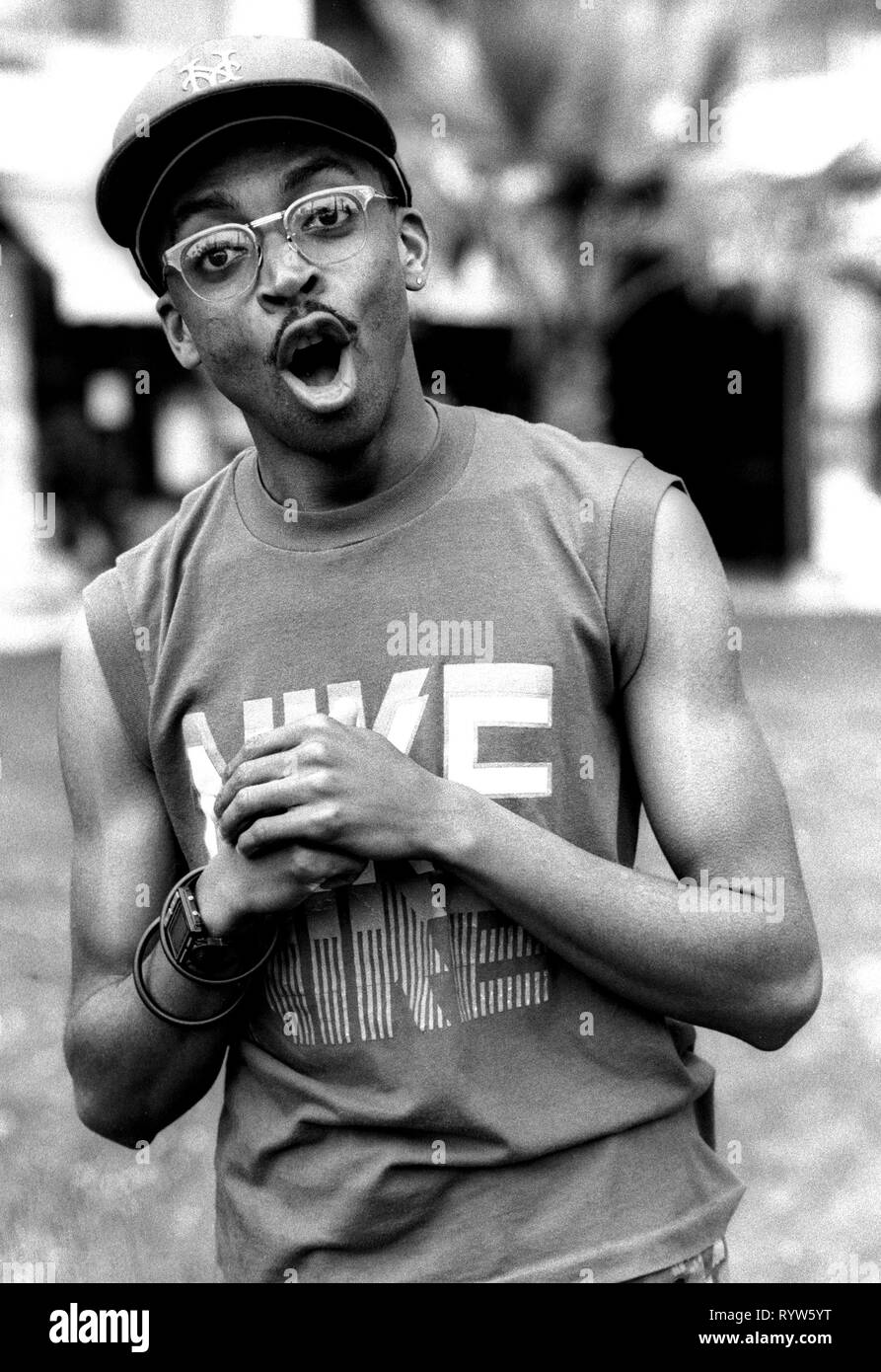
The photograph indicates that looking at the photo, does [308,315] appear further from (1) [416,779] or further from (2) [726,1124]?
(2) [726,1124]

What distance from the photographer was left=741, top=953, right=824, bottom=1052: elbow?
2078 millimetres

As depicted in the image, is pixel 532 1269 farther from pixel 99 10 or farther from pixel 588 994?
pixel 99 10

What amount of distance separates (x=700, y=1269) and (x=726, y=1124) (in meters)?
3.33

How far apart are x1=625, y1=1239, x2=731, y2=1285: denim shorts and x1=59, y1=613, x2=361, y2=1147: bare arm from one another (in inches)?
23.8

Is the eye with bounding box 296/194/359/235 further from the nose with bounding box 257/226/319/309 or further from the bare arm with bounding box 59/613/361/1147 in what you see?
the bare arm with bounding box 59/613/361/1147

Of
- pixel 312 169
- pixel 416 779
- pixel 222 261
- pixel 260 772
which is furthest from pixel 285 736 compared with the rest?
→ pixel 312 169

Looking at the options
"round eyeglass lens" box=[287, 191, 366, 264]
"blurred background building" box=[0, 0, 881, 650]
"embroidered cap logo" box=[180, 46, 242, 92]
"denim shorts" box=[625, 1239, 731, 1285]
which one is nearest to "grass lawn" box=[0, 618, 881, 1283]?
"denim shorts" box=[625, 1239, 731, 1285]

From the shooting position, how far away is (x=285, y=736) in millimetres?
1945

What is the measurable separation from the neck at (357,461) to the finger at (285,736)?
0.35m

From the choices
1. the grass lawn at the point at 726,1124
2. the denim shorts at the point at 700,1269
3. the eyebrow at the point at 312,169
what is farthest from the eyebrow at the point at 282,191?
the grass lawn at the point at 726,1124

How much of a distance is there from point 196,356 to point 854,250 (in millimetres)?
19580

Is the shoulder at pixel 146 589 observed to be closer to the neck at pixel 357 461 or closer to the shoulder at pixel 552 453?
the neck at pixel 357 461

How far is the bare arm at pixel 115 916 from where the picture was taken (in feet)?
7.33
